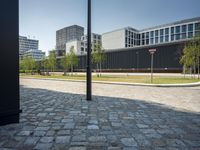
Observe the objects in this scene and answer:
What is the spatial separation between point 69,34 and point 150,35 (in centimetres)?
8761

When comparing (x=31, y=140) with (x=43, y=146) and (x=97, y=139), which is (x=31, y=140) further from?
(x=97, y=139)

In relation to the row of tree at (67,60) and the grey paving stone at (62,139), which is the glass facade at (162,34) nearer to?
the row of tree at (67,60)

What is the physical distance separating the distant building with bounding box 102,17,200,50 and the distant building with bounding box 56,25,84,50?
64.8m

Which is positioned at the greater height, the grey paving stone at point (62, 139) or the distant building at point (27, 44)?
the distant building at point (27, 44)

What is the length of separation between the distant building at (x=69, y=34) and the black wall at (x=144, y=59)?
106 m

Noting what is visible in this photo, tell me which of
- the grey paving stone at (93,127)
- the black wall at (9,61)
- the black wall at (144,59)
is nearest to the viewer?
the black wall at (9,61)

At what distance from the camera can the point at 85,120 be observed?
18.0ft

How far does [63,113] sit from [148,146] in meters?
3.32

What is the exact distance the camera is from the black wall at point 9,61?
4.62 metres

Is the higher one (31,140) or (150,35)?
(150,35)

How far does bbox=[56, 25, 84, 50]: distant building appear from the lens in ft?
557

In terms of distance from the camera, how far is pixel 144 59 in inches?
2069

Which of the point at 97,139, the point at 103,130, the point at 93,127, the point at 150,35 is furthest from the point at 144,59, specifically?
the point at 150,35

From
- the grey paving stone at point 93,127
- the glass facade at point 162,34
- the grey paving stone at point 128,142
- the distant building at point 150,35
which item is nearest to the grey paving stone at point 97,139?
the grey paving stone at point 128,142
